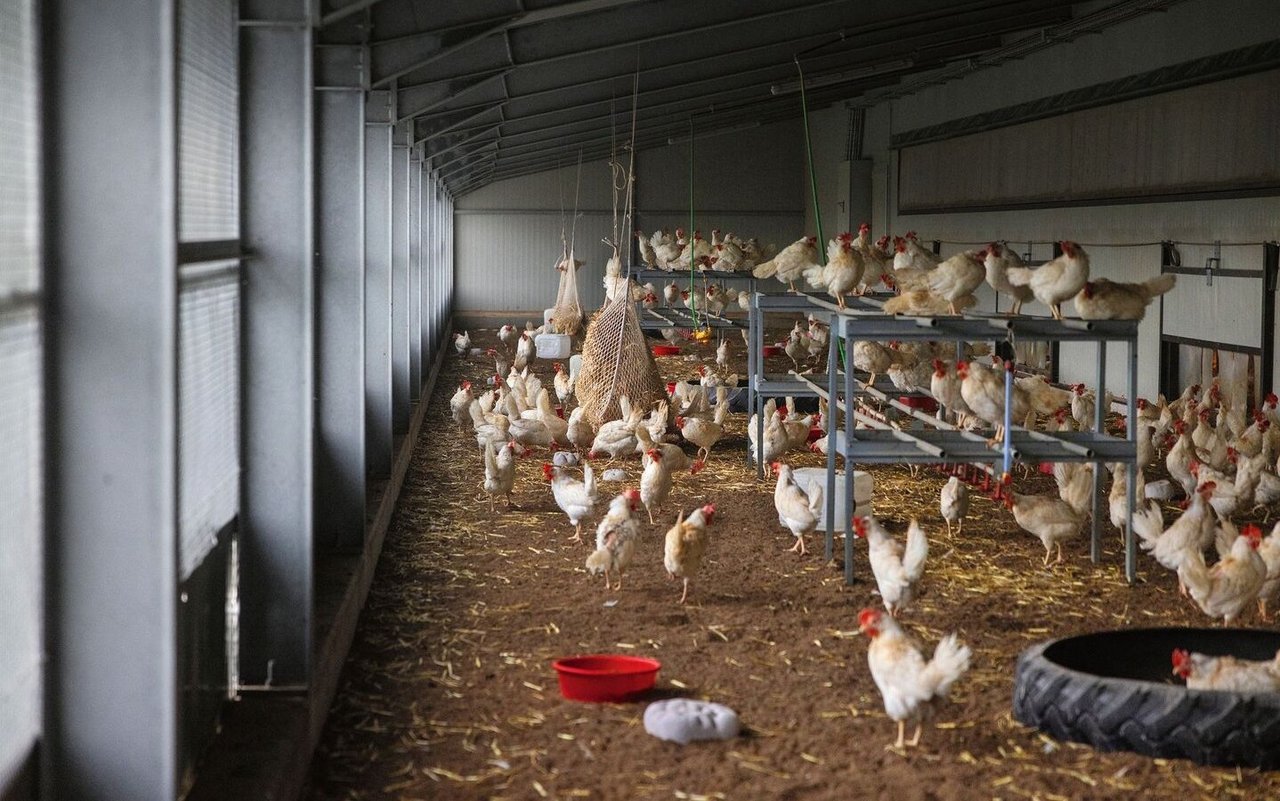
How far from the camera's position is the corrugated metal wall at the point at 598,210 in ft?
97.3

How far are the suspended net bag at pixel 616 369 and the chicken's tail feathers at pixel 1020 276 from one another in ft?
16.9

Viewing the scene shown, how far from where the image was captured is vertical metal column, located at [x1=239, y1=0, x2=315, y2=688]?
5.10 meters

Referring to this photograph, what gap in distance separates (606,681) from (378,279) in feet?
14.7

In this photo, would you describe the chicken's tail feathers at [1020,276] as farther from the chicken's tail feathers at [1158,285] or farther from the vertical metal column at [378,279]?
the vertical metal column at [378,279]

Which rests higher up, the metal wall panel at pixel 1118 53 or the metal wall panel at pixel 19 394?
the metal wall panel at pixel 1118 53

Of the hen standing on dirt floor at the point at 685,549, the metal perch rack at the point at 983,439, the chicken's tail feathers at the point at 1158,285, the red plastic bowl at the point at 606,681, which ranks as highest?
the chicken's tail feathers at the point at 1158,285

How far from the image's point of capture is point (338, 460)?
730 centimetres

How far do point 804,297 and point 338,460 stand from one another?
4.11 metres

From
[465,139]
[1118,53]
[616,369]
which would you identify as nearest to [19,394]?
[616,369]

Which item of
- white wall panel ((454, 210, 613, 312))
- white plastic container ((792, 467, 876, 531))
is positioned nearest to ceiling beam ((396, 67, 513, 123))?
white plastic container ((792, 467, 876, 531))

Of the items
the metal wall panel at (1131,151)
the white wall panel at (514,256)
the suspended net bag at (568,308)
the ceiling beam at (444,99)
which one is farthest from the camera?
the white wall panel at (514,256)

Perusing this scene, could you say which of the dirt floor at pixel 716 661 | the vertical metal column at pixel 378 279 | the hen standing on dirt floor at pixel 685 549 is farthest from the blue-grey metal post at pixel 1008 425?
the vertical metal column at pixel 378 279

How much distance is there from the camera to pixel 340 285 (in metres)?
7.27

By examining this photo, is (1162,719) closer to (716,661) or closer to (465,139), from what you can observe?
(716,661)
